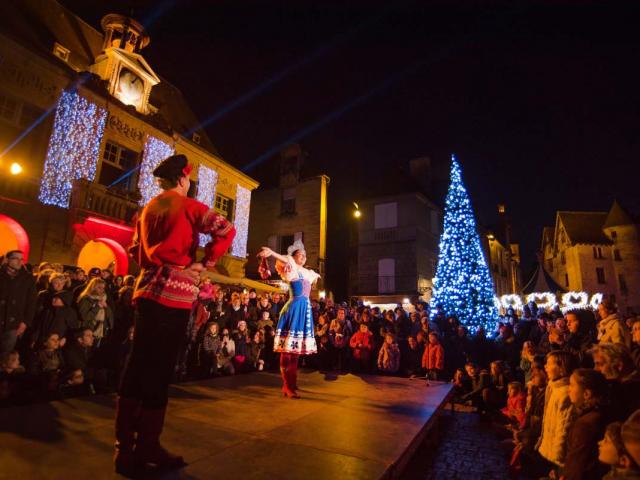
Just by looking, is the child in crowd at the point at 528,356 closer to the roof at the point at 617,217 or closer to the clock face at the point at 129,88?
the clock face at the point at 129,88

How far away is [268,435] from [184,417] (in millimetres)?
1078

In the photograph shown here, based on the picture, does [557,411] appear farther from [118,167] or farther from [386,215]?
[386,215]

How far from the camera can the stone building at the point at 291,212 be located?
76.6 ft

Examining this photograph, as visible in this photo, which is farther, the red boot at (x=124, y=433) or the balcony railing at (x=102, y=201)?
the balcony railing at (x=102, y=201)

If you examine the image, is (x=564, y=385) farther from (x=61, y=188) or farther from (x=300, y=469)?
(x=61, y=188)

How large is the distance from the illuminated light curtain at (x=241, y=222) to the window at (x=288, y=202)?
4382 millimetres

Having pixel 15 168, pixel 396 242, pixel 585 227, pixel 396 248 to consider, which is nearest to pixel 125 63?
pixel 15 168

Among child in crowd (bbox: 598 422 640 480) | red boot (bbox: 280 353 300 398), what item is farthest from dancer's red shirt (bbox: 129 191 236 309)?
child in crowd (bbox: 598 422 640 480)

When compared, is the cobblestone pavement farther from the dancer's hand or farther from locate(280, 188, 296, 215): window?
locate(280, 188, 296, 215): window

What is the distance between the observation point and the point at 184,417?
3.77m

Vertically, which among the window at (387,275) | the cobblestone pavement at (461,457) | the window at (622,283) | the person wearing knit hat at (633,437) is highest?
the window at (622,283)

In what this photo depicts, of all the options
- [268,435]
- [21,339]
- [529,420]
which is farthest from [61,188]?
[529,420]

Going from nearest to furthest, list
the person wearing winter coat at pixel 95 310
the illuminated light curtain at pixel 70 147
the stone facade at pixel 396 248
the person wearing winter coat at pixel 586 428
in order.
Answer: the person wearing winter coat at pixel 586 428 → the person wearing winter coat at pixel 95 310 → the illuminated light curtain at pixel 70 147 → the stone facade at pixel 396 248

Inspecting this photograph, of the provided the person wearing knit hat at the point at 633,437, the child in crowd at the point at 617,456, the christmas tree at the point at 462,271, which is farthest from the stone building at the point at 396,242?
the person wearing knit hat at the point at 633,437
